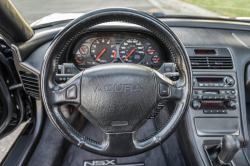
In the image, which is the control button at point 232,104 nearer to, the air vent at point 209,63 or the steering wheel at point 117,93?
the air vent at point 209,63

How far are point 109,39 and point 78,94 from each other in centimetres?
81

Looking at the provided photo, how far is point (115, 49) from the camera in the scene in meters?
1.63

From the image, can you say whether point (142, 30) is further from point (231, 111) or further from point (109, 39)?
point (231, 111)

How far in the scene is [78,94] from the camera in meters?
0.89

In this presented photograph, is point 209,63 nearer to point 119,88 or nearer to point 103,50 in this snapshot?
point 103,50

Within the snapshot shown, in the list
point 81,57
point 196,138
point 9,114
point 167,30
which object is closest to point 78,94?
point 167,30

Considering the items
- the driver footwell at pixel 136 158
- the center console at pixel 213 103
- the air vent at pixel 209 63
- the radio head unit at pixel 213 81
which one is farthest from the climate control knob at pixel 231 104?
the driver footwell at pixel 136 158

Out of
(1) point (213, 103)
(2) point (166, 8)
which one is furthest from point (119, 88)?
(2) point (166, 8)

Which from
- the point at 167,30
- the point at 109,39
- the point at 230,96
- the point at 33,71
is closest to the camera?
the point at 167,30

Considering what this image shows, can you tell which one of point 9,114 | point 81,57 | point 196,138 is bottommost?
point 196,138

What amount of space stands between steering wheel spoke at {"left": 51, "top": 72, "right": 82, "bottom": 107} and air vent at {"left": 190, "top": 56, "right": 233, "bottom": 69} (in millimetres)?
955

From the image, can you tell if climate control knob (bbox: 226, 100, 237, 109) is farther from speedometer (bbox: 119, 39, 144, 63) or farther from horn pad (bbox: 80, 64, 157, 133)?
horn pad (bbox: 80, 64, 157, 133)

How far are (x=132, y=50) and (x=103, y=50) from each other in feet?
0.76

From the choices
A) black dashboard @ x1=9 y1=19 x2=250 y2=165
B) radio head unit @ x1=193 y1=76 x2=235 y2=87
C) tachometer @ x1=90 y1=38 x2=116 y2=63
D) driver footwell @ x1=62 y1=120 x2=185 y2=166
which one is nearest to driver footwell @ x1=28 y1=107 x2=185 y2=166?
driver footwell @ x1=62 y1=120 x2=185 y2=166
